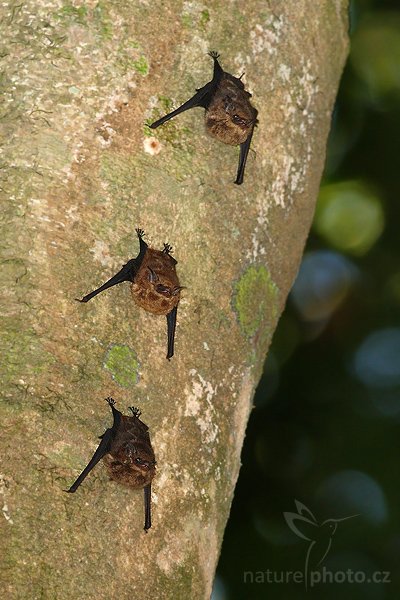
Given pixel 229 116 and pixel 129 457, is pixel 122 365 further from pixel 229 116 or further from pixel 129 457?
pixel 229 116

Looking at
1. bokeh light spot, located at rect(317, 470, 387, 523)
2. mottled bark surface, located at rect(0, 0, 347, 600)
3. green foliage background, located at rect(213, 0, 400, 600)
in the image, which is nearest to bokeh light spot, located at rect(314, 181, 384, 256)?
green foliage background, located at rect(213, 0, 400, 600)

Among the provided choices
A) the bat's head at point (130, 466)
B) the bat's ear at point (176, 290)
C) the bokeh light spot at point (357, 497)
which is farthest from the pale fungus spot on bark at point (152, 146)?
the bokeh light spot at point (357, 497)

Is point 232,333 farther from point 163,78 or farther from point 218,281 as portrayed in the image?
point 163,78

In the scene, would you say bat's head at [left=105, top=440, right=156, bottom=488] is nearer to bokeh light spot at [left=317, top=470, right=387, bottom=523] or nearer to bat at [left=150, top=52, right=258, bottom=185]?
bat at [left=150, top=52, right=258, bottom=185]

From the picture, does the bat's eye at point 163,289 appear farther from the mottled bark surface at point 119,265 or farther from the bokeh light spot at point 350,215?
the bokeh light spot at point 350,215

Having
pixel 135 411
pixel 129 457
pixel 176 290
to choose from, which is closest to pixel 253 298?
pixel 176 290
